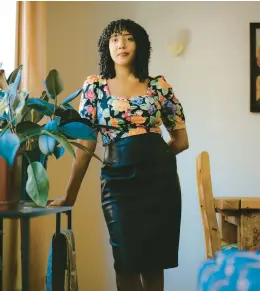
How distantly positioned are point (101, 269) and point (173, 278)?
1.30 feet

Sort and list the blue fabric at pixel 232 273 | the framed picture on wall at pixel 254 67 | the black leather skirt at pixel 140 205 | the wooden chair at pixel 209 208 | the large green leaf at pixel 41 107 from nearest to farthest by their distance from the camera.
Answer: the blue fabric at pixel 232 273 < the large green leaf at pixel 41 107 < the black leather skirt at pixel 140 205 < the wooden chair at pixel 209 208 < the framed picture on wall at pixel 254 67

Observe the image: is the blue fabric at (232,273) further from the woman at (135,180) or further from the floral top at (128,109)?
the floral top at (128,109)

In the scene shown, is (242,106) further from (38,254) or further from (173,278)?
(38,254)

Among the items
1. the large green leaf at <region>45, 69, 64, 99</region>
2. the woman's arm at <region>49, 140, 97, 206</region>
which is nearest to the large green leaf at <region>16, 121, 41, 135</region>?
the large green leaf at <region>45, 69, 64, 99</region>

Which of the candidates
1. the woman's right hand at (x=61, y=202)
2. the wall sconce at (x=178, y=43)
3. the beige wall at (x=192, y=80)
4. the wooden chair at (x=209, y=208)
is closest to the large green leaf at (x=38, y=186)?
the woman's right hand at (x=61, y=202)

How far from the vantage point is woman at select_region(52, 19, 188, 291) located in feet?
4.75

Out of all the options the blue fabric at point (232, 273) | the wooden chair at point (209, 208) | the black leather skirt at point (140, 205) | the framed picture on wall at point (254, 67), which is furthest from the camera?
the framed picture on wall at point (254, 67)

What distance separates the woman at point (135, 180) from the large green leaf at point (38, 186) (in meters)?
0.37

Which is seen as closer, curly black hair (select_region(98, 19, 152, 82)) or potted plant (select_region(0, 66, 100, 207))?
potted plant (select_region(0, 66, 100, 207))

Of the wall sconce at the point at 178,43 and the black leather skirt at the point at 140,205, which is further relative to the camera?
the wall sconce at the point at 178,43

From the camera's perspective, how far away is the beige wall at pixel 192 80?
2.53 metres

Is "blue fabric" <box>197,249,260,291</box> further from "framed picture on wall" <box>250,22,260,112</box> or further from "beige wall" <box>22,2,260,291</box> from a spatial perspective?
"framed picture on wall" <box>250,22,260,112</box>

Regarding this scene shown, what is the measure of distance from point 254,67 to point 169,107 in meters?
1.24

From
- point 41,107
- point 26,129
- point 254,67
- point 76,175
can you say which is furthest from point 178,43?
point 26,129
